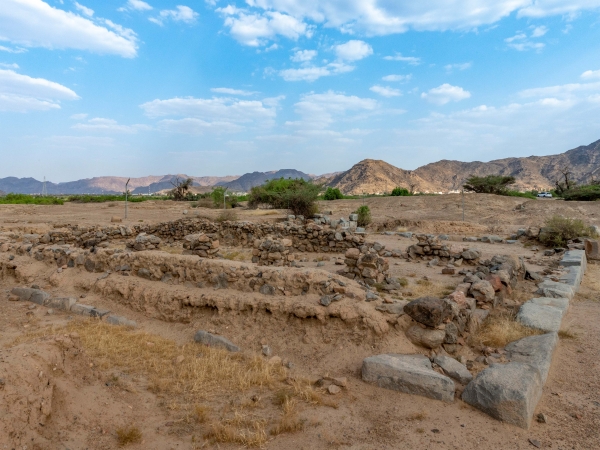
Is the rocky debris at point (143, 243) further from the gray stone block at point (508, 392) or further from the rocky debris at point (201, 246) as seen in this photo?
the gray stone block at point (508, 392)

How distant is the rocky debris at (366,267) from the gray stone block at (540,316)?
8.41ft

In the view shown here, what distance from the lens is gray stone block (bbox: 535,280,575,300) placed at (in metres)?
7.10

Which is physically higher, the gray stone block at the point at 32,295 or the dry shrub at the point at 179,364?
the gray stone block at the point at 32,295

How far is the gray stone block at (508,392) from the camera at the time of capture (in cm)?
354

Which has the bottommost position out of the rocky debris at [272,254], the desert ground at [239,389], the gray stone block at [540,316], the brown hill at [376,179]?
the desert ground at [239,389]

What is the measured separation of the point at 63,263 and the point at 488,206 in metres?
28.7

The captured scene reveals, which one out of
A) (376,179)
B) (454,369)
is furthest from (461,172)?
(454,369)

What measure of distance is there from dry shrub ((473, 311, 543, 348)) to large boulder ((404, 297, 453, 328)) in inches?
25.7

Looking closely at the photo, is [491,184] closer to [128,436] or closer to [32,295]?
[32,295]

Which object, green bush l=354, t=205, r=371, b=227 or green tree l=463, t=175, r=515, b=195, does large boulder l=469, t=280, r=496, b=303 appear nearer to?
green bush l=354, t=205, r=371, b=227

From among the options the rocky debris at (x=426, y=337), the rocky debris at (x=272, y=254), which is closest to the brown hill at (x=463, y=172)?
the rocky debris at (x=272, y=254)

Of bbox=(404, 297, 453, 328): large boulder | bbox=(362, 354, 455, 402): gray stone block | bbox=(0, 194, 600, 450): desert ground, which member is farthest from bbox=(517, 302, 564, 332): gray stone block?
bbox=(362, 354, 455, 402): gray stone block

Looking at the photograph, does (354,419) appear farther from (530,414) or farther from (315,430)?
(530,414)

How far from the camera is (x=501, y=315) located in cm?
616
